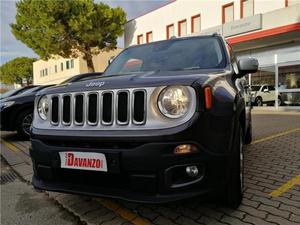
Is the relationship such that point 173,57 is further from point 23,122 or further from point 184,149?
point 23,122

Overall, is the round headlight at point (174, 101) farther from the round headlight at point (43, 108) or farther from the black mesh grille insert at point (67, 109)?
the round headlight at point (43, 108)

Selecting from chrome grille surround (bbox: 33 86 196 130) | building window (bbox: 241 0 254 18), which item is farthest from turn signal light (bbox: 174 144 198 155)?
building window (bbox: 241 0 254 18)

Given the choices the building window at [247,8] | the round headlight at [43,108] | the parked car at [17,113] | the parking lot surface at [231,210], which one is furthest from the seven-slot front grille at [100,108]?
the building window at [247,8]

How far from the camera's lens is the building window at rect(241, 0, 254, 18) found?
55.8 feet

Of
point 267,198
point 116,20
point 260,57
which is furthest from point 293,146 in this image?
point 116,20

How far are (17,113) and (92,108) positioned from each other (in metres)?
5.61

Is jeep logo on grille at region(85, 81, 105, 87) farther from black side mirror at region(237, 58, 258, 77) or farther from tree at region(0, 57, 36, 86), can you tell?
tree at region(0, 57, 36, 86)

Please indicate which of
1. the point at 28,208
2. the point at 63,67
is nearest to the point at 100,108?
the point at 28,208

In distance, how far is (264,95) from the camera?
1689 centimetres

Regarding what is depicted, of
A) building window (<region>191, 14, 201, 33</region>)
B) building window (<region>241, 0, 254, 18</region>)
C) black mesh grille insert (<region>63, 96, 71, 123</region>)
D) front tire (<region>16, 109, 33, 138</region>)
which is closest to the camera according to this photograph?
black mesh grille insert (<region>63, 96, 71, 123</region>)

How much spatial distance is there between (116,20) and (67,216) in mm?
24708

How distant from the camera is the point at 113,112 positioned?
2.50 metres

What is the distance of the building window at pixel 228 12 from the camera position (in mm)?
18000

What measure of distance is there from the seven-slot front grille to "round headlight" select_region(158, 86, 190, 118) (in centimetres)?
13
